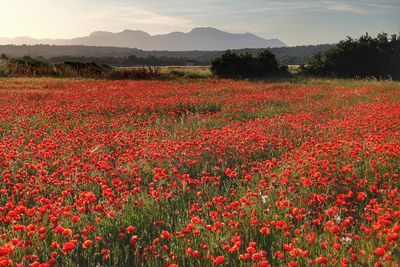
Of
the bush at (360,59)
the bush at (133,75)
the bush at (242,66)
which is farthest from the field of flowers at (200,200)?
the bush at (360,59)

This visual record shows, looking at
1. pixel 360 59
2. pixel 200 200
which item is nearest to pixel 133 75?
pixel 360 59

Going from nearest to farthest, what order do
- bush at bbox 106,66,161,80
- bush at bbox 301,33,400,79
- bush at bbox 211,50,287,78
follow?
bush at bbox 106,66,161,80
bush at bbox 211,50,287,78
bush at bbox 301,33,400,79

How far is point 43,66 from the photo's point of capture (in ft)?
134

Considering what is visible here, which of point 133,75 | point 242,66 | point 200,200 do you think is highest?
point 242,66

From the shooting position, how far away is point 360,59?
144 feet

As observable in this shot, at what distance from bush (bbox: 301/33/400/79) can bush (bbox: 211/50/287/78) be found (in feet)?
15.3

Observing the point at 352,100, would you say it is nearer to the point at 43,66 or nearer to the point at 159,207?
the point at 159,207

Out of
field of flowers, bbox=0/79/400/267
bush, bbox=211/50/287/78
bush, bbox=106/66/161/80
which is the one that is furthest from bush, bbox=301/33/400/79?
field of flowers, bbox=0/79/400/267

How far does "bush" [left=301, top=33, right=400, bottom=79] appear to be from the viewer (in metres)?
43.1

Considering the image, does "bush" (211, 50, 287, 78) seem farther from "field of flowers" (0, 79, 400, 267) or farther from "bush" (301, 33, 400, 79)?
"field of flowers" (0, 79, 400, 267)

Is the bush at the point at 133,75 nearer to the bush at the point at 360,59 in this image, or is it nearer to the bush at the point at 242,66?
the bush at the point at 242,66

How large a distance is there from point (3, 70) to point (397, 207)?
38.0 metres

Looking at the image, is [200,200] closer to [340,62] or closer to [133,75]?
[133,75]

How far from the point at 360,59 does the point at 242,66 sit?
41.0ft
